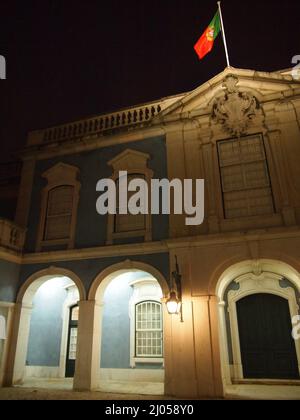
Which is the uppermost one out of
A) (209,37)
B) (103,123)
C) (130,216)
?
(209,37)

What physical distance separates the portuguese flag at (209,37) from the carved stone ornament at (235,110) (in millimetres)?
1782

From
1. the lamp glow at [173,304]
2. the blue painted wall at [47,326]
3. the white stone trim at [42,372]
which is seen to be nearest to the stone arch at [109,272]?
the lamp glow at [173,304]

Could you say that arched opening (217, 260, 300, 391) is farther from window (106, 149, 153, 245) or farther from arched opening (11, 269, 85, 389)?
arched opening (11, 269, 85, 389)

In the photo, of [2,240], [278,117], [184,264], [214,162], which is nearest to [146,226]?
[184,264]

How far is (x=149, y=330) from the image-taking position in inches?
458

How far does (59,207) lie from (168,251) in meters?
4.92

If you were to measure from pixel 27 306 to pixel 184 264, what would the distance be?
5.77 metres

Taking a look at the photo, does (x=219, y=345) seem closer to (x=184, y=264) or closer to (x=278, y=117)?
(x=184, y=264)

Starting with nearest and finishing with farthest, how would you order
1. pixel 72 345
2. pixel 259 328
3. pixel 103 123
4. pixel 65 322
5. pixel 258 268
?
pixel 258 268, pixel 259 328, pixel 72 345, pixel 65 322, pixel 103 123

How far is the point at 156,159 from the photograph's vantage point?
11.5 metres

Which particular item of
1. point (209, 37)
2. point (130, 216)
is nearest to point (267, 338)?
point (130, 216)

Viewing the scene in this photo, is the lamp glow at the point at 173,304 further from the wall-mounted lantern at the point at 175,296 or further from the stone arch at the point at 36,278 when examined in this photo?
the stone arch at the point at 36,278

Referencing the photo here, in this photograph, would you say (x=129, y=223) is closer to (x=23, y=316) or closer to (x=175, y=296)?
(x=175, y=296)

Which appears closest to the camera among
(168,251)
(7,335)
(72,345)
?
(168,251)
